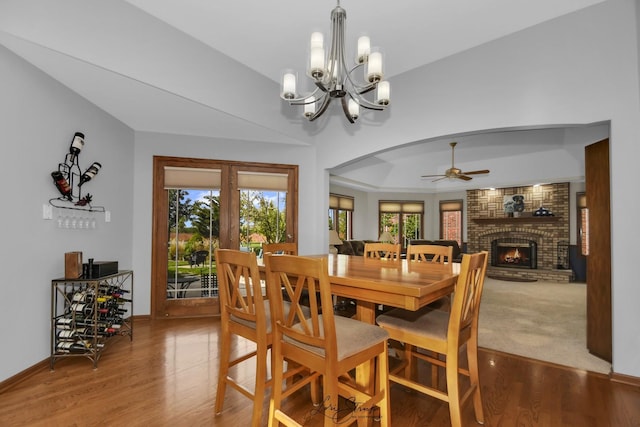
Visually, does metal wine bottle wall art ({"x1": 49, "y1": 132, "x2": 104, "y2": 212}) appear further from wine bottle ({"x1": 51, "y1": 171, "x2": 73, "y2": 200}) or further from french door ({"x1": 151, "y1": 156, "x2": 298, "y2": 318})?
french door ({"x1": 151, "y1": 156, "x2": 298, "y2": 318})

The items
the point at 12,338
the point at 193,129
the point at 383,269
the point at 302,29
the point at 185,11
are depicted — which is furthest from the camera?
the point at 193,129

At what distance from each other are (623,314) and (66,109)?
507 centimetres

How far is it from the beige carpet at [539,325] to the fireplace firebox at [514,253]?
6.14ft

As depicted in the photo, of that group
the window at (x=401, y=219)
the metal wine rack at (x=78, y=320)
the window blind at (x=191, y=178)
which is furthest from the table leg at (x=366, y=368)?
the window at (x=401, y=219)

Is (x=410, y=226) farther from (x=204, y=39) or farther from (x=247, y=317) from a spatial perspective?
(x=247, y=317)

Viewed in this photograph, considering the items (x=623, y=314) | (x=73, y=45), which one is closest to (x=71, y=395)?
(x=73, y=45)

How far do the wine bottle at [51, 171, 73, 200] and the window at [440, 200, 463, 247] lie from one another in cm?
939

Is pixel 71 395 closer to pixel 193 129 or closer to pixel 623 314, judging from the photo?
pixel 193 129

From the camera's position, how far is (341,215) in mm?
9406

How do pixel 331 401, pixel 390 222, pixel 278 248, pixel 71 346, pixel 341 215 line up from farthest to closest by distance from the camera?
pixel 390 222, pixel 341 215, pixel 278 248, pixel 71 346, pixel 331 401

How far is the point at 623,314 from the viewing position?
2.47 meters

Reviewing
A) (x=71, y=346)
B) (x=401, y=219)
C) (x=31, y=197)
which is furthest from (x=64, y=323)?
(x=401, y=219)

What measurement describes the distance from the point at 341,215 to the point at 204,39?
6.72 metres

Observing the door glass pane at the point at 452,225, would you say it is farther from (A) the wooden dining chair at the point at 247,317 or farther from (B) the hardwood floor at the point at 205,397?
(A) the wooden dining chair at the point at 247,317
